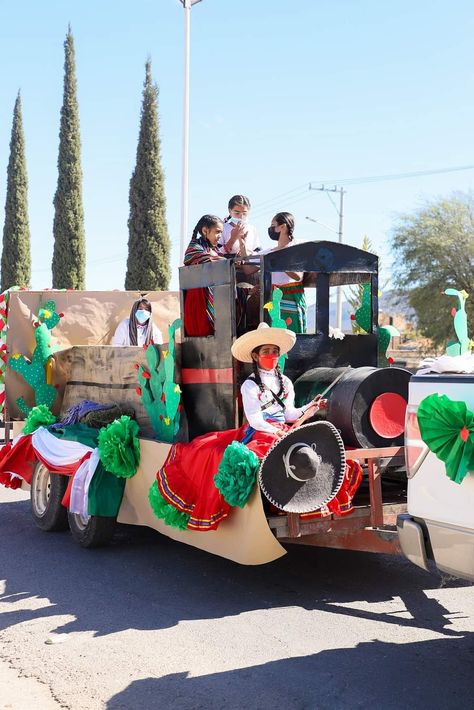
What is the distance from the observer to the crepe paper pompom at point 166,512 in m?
6.00

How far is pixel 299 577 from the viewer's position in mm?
6375

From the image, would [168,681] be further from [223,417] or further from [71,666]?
[223,417]

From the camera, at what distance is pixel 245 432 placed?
596 cm

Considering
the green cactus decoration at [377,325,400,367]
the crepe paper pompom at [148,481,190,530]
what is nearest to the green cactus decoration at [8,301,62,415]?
the crepe paper pompom at [148,481,190,530]

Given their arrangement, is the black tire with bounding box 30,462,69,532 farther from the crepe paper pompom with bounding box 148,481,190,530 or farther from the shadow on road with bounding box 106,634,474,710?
the shadow on road with bounding box 106,634,474,710

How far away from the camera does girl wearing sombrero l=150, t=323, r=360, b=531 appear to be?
5.80m

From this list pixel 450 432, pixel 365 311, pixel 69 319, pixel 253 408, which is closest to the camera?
pixel 450 432

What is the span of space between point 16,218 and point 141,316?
3013cm

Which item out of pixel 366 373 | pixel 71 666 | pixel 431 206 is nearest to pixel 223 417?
pixel 366 373

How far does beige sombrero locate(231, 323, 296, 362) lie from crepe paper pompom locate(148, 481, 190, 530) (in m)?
1.15

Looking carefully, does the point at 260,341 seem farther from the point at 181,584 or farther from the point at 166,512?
the point at 181,584

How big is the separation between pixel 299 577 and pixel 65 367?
12.1 ft

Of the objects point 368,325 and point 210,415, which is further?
point 368,325

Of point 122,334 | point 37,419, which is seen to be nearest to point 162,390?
point 37,419
